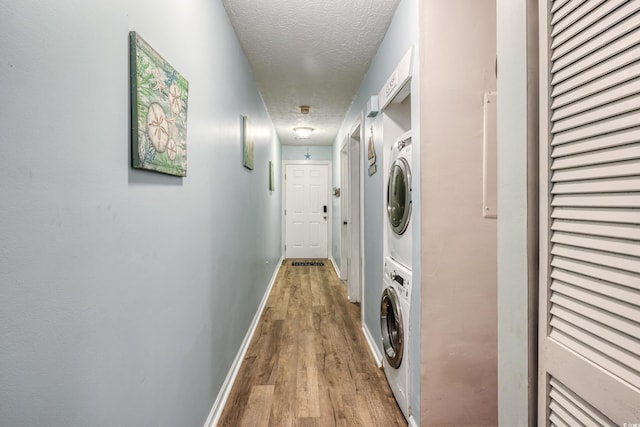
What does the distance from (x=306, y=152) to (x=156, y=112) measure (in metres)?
5.34

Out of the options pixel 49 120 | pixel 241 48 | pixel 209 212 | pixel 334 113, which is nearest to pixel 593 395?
pixel 49 120

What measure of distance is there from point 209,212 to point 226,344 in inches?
34.9

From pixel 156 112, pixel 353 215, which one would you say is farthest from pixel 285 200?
pixel 156 112

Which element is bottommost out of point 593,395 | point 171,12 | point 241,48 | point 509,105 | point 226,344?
point 226,344

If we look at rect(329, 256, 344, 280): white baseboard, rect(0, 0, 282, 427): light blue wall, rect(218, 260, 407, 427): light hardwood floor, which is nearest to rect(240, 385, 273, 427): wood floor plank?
rect(218, 260, 407, 427): light hardwood floor

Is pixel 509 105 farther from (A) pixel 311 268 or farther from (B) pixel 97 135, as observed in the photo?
(A) pixel 311 268

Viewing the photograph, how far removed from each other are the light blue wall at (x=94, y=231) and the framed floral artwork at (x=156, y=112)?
27 millimetres

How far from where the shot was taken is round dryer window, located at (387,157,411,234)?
1.73 m

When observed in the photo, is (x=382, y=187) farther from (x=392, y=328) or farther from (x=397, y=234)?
(x=392, y=328)

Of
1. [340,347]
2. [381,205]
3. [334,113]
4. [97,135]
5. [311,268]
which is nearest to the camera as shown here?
[97,135]

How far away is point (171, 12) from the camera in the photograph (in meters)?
1.17

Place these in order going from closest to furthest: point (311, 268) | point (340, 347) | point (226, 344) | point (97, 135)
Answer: point (97, 135)
point (226, 344)
point (340, 347)
point (311, 268)

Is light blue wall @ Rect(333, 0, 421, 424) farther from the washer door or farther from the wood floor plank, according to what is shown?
the wood floor plank

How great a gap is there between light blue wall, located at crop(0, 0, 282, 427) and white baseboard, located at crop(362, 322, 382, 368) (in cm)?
129
